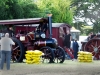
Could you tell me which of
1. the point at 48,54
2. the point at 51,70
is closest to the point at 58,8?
the point at 48,54

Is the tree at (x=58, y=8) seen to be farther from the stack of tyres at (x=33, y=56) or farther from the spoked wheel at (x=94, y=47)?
the stack of tyres at (x=33, y=56)

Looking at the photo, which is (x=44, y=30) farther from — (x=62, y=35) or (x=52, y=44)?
(x=62, y=35)

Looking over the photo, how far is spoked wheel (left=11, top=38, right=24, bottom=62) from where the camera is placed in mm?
19375

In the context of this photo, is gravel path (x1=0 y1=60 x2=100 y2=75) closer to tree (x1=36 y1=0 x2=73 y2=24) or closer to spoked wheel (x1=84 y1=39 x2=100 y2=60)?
spoked wheel (x1=84 y1=39 x2=100 y2=60)

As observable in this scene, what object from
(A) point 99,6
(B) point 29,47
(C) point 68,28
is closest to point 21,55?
(B) point 29,47

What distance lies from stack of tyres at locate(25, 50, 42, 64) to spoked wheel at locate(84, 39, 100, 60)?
21.7 ft

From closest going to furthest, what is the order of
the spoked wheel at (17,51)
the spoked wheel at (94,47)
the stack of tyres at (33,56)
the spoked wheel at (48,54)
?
the stack of tyres at (33,56) → the spoked wheel at (48,54) → the spoked wheel at (17,51) → the spoked wheel at (94,47)

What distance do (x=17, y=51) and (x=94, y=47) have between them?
686cm

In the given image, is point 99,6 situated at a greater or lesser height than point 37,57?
greater

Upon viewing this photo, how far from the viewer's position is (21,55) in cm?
1936

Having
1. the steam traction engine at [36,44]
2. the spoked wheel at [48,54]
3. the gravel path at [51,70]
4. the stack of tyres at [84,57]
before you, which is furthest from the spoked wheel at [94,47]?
the gravel path at [51,70]

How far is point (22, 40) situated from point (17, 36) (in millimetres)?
402

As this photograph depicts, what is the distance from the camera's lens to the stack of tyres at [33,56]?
61.9ft

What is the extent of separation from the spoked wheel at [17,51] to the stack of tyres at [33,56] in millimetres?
501
